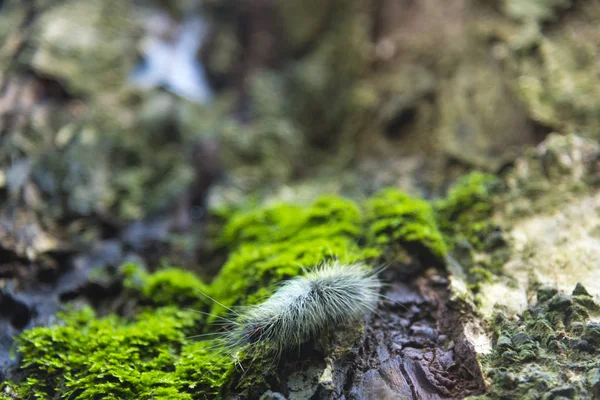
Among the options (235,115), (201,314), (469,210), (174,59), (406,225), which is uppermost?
(174,59)

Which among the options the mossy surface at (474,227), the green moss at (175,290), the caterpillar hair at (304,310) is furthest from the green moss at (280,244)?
the mossy surface at (474,227)

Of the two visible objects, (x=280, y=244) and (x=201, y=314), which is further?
(x=280, y=244)

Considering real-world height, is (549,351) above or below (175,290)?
below

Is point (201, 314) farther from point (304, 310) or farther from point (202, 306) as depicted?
point (304, 310)

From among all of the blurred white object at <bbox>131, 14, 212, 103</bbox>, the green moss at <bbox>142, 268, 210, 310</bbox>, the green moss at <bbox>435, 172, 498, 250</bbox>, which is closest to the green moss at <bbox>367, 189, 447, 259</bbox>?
the green moss at <bbox>435, 172, 498, 250</bbox>

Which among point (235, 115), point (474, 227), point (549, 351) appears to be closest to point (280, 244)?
point (474, 227)

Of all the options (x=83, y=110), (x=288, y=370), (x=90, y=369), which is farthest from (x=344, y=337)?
(x=83, y=110)

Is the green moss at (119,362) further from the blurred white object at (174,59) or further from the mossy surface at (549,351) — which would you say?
the blurred white object at (174,59)

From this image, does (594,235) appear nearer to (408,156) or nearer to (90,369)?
(408,156)

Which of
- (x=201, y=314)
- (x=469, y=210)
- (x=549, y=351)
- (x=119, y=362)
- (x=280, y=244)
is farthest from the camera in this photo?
(x=469, y=210)
